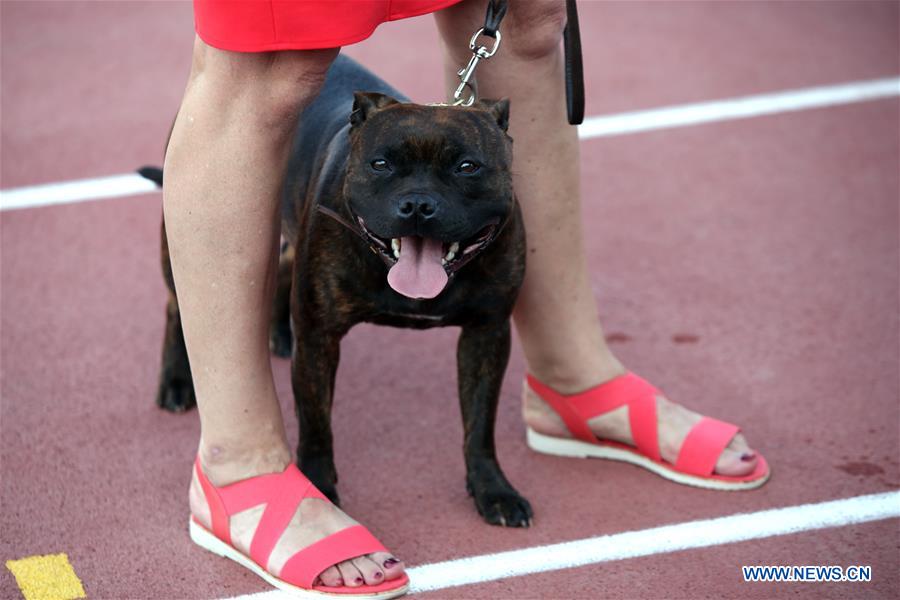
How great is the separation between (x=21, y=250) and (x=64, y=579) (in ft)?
7.75

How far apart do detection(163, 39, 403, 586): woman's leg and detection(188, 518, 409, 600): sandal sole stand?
0.04m

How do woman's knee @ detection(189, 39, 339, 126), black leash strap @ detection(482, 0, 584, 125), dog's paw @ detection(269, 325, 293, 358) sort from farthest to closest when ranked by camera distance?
dog's paw @ detection(269, 325, 293, 358) < black leash strap @ detection(482, 0, 584, 125) < woman's knee @ detection(189, 39, 339, 126)

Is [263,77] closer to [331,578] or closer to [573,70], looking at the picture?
[573,70]

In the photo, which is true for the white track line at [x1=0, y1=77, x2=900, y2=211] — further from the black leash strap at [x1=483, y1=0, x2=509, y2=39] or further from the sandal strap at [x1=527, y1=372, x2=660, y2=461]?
the black leash strap at [x1=483, y1=0, x2=509, y2=39]

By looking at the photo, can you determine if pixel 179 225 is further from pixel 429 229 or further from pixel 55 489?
pixel 55 489

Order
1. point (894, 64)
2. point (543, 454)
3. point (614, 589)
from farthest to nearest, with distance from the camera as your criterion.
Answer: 1. point (894, 64)
2. point (543, 454)
3. point (614, 589)

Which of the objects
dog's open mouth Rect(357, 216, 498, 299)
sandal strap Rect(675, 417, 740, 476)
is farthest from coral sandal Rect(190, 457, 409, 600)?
sandal strap Rect(675, 417, 740, 476)

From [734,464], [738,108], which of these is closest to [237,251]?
[734,464]

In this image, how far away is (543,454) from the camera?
13.0ft

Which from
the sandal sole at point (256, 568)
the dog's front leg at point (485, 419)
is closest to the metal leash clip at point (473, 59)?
the dog's front leg at point (485, 419)

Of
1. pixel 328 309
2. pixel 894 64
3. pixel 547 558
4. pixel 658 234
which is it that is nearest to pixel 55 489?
pixel 328 309

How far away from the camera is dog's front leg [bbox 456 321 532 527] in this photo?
3.50 metres

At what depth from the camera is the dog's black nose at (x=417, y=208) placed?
2953mm

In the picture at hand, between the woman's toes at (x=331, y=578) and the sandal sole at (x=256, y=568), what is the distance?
2 centimetres
